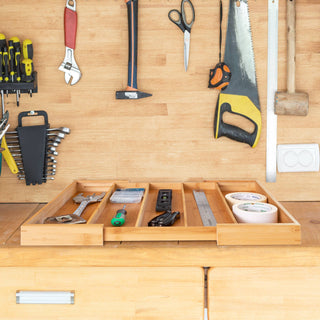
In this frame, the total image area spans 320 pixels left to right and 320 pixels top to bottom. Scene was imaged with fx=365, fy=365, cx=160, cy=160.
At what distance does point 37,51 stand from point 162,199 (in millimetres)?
766

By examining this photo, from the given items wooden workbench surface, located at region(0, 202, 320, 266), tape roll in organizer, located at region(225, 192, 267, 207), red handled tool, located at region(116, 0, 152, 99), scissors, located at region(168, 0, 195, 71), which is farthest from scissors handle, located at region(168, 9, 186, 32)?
wooden workbench surface, located at region(0, 202, 320, 266)

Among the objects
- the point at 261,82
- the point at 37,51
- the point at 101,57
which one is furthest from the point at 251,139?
the point at 37,51

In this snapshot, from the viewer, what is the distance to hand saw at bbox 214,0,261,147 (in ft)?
4.61

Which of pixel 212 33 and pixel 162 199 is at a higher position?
pixel 212 33

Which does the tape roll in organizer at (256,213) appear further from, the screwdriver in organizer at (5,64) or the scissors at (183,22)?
the screwdriver in organizer at (5,64)

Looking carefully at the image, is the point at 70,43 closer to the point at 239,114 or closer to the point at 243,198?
the point at 239,114

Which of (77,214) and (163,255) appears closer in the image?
(163,255)

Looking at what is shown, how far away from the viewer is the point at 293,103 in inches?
54.1

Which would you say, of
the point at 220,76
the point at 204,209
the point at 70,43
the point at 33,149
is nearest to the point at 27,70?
the point at 70,43

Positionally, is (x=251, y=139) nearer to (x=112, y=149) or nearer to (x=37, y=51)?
(x=112, y=149)

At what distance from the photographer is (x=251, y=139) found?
143 cm

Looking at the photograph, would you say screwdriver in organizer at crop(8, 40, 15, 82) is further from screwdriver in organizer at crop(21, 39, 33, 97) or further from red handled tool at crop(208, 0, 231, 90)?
red handled tool at crop(208, 0, 231, 90)
